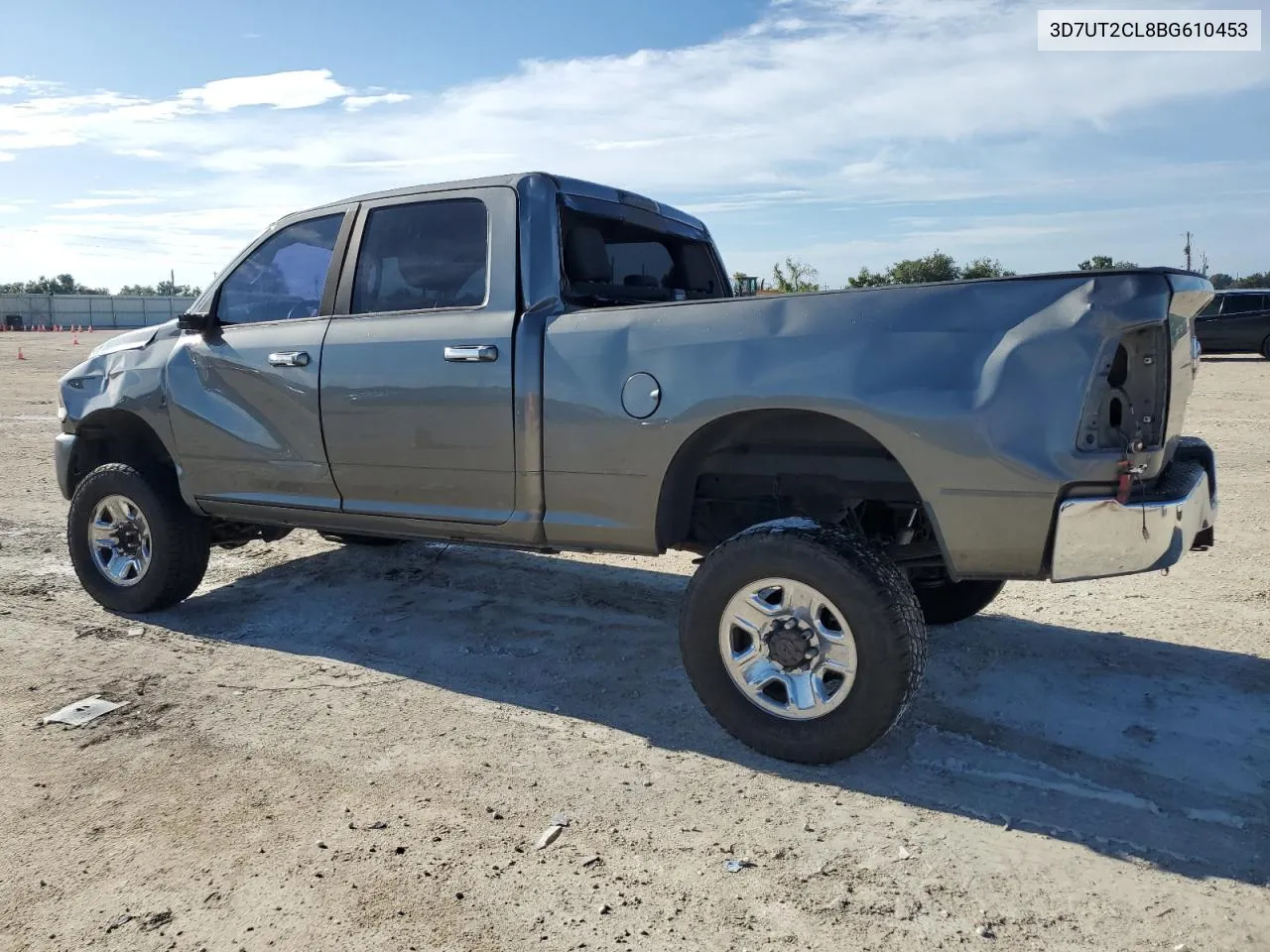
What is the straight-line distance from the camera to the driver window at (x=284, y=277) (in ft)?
15.5

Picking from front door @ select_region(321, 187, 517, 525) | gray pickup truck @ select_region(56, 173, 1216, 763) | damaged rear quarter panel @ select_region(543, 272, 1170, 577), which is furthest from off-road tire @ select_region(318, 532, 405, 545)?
damaged rear quarter panel @ select_region(543, 272, 1170, 577)

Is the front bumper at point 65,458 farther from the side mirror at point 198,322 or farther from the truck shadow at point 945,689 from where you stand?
the side mirror at point 198,322

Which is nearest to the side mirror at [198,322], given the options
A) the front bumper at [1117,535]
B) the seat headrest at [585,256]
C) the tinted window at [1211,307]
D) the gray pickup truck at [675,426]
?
the gray pickup truck at [675,426]

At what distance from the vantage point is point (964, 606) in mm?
4633

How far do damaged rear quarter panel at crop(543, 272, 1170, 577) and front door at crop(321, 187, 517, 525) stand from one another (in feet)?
Result: 1.24

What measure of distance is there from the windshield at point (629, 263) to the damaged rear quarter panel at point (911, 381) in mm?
556

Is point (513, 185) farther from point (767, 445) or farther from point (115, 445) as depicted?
point (115, 445)

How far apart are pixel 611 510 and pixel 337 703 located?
1.37 metres

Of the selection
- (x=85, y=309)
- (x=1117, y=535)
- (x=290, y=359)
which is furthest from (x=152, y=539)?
(x=85, y=309)

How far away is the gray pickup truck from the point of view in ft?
9.78

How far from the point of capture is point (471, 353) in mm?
3980

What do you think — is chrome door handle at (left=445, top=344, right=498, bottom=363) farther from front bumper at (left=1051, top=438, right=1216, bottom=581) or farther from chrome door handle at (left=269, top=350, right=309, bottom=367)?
front bumper at (left=1051, top=438, right=1216, bottom=581)

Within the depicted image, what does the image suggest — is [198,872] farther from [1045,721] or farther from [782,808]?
[1045,721]

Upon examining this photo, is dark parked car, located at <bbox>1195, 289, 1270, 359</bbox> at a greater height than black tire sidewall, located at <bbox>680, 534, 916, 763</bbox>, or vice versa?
dark parked car, located at <bbox>1195, 289, 1270, 359</bbox>
